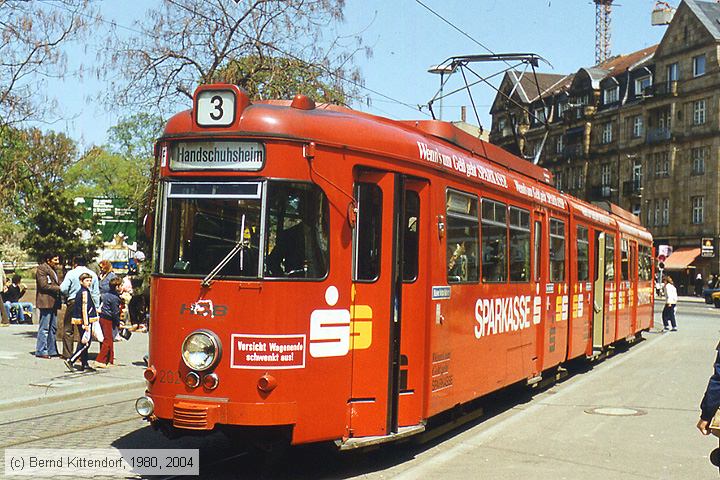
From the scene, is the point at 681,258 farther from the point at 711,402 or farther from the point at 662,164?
the point at 711,402

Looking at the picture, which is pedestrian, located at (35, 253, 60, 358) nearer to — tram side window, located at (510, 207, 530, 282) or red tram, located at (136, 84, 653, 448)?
tram side window, located at (510, 207, 530, 282)

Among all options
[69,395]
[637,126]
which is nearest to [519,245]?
[69,395]

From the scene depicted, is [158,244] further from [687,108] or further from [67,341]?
[687,108]

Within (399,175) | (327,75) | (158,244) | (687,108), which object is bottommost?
(158,244)

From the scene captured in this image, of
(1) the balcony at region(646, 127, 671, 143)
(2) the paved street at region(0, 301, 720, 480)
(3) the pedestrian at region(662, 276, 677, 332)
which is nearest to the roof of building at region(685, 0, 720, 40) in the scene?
(1) the balcony at region(646, 127, 671, 143)

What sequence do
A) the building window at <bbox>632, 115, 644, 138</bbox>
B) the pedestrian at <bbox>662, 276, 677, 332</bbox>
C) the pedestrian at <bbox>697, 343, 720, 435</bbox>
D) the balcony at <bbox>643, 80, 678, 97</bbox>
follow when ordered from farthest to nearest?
the building window at <bbox>632, 115, 644, 138</bbox>, the balcony at <bbox>643, 80, 678, 97</bbox>, the pedestrian at <bbox>662, 276, 677, 332</bbox>, the pedestrian at <bbox>697, 343, 720, 435</bbox>

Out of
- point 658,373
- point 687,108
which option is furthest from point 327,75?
point 687,108

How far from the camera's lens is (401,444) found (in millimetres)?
9898

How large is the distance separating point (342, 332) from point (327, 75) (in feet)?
40.3

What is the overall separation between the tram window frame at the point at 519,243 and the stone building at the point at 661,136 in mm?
42553

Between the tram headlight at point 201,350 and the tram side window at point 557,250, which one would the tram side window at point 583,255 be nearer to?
the tram side window at point 557,250

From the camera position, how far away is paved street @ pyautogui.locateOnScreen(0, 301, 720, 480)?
8641 mm

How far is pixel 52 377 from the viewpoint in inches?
565

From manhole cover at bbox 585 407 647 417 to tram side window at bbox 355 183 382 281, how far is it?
17.7 feet
